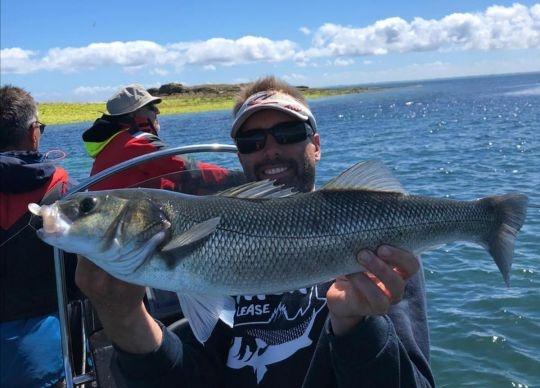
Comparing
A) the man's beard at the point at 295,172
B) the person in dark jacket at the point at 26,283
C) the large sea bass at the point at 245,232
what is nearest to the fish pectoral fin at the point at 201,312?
the large sea bass at the point at 245,232

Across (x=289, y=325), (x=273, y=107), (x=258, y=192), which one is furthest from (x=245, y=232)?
(x=273, y=107)

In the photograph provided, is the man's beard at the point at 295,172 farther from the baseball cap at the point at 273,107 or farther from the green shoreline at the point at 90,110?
the green shoreline at the point at 90,110

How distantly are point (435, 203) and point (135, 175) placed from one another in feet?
9.63

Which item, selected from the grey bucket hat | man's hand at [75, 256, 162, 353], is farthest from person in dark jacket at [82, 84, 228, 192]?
man's hand at [75, 256, 162, 353]

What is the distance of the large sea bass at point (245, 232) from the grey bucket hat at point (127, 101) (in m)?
4.42

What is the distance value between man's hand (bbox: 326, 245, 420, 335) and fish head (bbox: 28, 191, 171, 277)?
0.97m

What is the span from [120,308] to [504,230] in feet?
7.30

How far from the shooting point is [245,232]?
277 cm

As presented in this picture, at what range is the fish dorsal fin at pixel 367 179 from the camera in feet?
10.0

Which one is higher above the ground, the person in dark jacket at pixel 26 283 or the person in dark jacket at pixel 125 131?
the person in dark jacket at pixel 125 131

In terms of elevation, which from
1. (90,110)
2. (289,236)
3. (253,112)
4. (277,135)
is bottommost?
(90,110)

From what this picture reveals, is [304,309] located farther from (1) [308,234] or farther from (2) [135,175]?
(2) [135,175]

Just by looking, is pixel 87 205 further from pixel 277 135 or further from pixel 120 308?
pixel 277 135

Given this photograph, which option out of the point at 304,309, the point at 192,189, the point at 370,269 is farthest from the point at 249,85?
the point at 370,269
